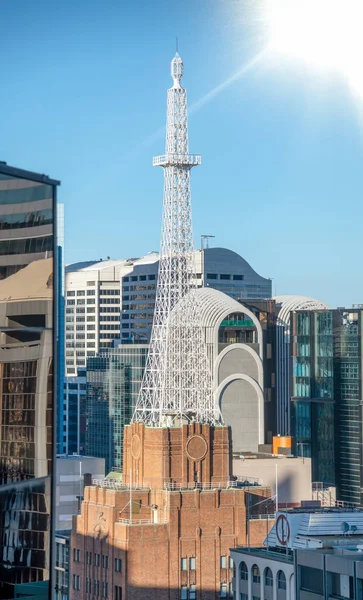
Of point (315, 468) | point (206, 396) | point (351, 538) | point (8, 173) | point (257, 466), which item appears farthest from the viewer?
point (315, 468)

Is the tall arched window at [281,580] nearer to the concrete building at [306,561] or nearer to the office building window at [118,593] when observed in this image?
the concrete building at [306,561]

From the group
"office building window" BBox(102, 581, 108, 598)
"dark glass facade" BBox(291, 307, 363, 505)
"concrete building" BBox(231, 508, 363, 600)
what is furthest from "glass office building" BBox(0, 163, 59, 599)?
"dark glass facade" BBox(291, 307, 363, 505)

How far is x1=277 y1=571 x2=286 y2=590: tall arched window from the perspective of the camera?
83.1 metres

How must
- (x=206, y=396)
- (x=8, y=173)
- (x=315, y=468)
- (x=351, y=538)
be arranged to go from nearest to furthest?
(x=8, y=173) < (x=351, y=538) < (x=206, y=396) < (x=315, y=468)

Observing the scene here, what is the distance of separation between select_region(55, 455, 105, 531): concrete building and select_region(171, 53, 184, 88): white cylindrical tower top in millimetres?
48580

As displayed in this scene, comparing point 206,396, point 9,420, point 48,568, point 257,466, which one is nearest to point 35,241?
point 9,420

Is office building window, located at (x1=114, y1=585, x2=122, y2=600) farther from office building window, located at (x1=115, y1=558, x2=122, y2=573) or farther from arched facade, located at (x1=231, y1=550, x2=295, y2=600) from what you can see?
arched facade, located at (x1=231, y1=550, x2=295, y2=600)

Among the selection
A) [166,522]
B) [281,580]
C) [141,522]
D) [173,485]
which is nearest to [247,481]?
[173,485]

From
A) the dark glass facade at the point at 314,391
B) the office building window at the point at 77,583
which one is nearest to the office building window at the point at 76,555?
the office building window at the point at 77,583

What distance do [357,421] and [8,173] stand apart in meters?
139

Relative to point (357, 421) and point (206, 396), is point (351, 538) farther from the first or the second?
point (357, 421)

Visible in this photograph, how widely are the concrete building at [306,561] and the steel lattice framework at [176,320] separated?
57.8m

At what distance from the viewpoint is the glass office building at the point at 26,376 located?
4869 centimetres

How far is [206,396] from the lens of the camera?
15112cm
